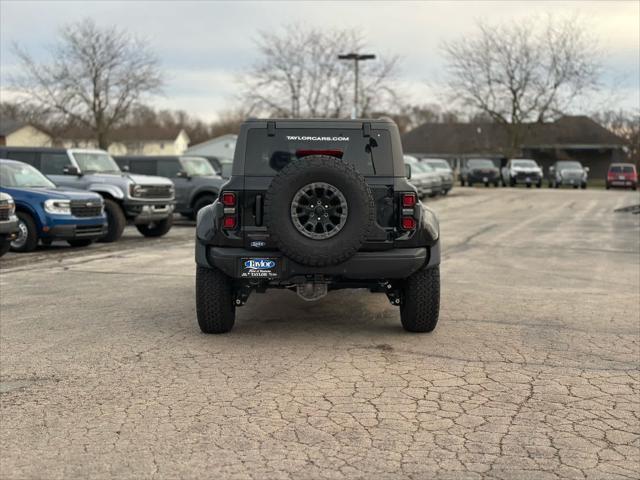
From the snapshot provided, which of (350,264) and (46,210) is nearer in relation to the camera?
(350,264)

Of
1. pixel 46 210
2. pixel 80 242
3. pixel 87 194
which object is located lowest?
pixel 80 242

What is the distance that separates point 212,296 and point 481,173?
43.9 m

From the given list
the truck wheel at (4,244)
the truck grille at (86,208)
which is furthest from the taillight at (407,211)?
the truck grille at (86,208)

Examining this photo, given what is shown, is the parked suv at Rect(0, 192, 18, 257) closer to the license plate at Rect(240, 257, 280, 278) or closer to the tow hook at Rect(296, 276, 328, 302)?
the license plate at Rect(240, 257, 280, 278)

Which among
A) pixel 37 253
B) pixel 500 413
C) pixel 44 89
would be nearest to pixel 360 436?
pixel 500 413

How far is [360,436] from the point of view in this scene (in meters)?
4.34

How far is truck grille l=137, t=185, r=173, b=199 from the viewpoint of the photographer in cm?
1648

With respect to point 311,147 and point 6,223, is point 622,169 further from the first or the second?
point 311,147

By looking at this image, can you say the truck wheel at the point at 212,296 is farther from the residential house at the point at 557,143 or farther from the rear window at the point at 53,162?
the residential house at the point at 557,143

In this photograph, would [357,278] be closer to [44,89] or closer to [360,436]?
[360,436]

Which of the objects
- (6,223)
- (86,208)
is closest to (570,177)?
(86,208)

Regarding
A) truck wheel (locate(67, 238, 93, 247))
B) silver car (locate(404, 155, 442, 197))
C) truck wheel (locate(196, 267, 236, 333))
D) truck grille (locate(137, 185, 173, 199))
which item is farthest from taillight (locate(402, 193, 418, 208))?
silver car (locate(404, 155, 442, 197))

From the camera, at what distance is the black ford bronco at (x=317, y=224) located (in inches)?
243

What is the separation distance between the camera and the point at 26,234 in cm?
1370
